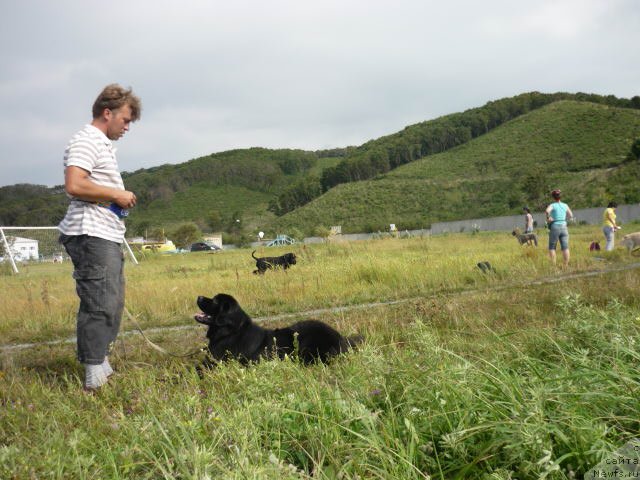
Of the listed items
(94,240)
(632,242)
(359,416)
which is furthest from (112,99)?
(632,242)

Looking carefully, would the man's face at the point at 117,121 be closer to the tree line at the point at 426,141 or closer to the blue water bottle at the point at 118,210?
the blue water bottle at the point at 118,210

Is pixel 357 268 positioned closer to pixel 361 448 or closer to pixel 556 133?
pixel 361 448

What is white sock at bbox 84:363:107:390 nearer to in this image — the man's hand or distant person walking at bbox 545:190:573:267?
the man's hand

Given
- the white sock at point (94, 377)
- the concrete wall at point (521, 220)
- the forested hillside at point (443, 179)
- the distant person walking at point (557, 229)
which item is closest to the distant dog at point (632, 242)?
the distant person walking at point (557, 229)

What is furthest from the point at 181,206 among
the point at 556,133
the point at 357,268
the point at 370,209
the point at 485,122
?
the point at 357,268

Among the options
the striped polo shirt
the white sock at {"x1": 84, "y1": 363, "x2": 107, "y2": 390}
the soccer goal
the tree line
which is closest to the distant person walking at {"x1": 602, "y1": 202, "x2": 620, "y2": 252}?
the striped polo shirt

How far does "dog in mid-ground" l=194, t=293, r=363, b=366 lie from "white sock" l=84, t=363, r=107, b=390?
810mm

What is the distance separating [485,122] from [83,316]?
117621 mm

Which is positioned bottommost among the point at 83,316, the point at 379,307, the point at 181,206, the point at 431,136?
the point at 379,307

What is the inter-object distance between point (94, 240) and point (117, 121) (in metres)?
0.89

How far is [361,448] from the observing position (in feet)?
5.57

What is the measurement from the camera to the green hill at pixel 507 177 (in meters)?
60.0

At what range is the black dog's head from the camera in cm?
402

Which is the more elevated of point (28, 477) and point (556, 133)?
point (556, 133)
